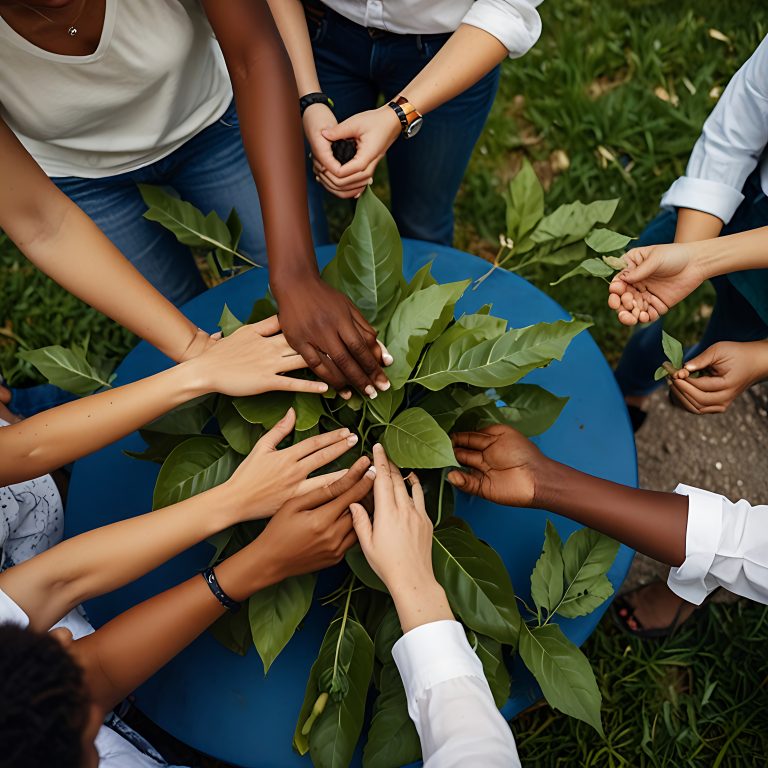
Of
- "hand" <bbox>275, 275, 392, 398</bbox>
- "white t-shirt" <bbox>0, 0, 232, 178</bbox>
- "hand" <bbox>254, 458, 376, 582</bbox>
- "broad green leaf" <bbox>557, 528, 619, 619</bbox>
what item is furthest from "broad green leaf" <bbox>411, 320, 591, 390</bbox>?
"white t-shirt" <bbox>0, 0, 232, 178</bbox>

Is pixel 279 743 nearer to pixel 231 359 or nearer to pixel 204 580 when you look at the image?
pixel 204 580

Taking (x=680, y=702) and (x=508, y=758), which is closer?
(x=508, y=758)

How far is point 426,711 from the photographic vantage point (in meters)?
0.90

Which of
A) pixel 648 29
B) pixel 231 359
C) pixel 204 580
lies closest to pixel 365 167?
pixel 231 359

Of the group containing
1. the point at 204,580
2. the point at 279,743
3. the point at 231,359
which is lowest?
the point at 279,743

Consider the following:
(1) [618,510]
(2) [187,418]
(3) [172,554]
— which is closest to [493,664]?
(1) [618,510]

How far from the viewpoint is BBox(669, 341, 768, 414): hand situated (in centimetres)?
120

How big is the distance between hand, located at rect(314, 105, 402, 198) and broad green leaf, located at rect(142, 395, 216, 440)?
516 millimetres

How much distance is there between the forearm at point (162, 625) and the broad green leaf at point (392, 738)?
0.26 m

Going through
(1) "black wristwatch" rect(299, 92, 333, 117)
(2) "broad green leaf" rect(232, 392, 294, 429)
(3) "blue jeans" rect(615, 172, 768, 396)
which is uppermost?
(1) "black wristwatch" rect(299, 92, 333, 117)

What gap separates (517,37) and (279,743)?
4.52ft

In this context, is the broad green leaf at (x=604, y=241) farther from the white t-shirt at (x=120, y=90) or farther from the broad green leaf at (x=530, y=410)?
the white t-shirt at (x=120, y=90)

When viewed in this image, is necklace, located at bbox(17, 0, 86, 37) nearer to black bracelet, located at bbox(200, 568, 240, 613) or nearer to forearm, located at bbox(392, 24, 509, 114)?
forearm, located at bbox(392, 24, 509, 114)

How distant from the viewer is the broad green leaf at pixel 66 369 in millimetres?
1134
